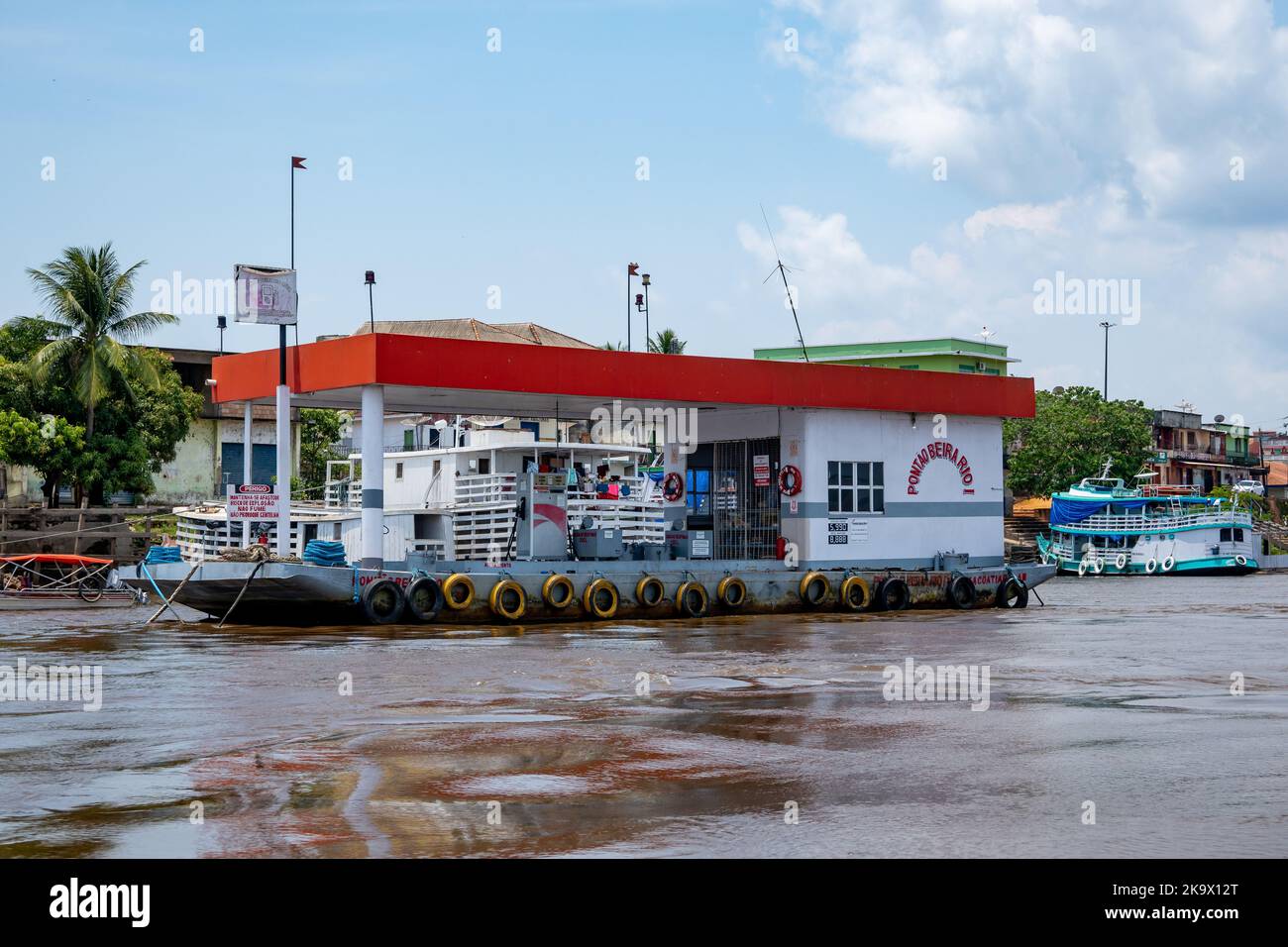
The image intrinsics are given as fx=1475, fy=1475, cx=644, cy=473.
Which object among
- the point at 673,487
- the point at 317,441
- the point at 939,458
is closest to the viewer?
the point at 939,458

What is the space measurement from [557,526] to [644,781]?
1758cm

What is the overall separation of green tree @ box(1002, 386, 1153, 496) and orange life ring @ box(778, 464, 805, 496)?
Result: 1874 inches

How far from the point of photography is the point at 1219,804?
8203mm

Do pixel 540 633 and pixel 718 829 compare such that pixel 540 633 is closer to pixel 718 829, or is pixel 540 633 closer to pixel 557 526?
pixel 557 526

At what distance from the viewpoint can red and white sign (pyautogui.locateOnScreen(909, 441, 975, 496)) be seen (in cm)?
3030

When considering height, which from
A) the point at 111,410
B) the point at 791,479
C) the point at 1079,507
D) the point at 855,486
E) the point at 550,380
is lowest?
the point at 1079,507

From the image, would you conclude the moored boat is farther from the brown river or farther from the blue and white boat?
the blue and white boat

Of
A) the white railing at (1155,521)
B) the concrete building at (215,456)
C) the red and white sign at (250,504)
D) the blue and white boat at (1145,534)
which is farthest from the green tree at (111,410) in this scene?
the white railing at (1155,521)

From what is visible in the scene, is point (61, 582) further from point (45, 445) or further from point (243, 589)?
point (243, 589)

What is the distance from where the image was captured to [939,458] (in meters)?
30.7

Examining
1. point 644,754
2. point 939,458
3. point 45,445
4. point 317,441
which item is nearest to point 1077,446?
point 317,441

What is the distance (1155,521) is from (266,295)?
163ft

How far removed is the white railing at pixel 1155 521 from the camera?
62125 mm

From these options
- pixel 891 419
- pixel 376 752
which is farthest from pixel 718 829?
pixel 891 419
